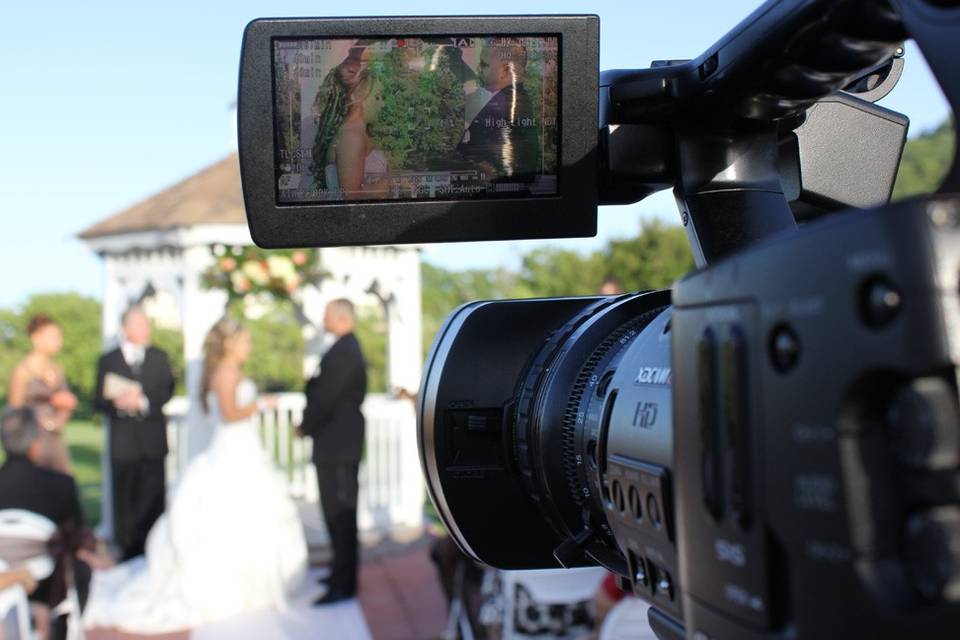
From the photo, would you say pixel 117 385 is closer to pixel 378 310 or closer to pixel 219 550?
pixel 219 550

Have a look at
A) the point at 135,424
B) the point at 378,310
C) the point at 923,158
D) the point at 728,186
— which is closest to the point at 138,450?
the point at 135,424

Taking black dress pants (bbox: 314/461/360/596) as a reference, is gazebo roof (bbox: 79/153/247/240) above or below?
above

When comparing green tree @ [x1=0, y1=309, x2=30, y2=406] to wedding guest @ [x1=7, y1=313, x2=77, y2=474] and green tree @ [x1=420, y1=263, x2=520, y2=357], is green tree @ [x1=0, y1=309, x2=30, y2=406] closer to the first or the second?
green tree @ [x1=420, y1=263, x2=520, y2=357]

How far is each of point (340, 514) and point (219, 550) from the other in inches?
31.1

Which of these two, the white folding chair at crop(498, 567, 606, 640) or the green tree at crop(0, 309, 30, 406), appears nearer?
the white folding chair at crop(498, 567, 606, 640)

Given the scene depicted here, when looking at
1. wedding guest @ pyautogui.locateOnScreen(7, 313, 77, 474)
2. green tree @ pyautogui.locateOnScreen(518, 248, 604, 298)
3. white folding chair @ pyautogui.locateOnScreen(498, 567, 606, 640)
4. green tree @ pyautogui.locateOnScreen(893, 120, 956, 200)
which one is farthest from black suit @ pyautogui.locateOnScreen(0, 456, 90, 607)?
green tree @ pyautogui.locateOnScreen(893, 120, 956, 200)

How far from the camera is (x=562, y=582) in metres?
4.80

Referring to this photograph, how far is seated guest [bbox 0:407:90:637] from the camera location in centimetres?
525

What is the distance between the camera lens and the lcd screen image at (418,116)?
126 cm

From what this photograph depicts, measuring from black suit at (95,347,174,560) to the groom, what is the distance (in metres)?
1.98

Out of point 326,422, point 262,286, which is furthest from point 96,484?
point 326,422

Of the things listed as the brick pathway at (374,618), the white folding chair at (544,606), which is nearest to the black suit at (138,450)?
the brick pathway at (374,618)

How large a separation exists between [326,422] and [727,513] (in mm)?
6756

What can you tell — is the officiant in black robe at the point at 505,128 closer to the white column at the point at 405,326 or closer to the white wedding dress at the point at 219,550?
the white wedding dress at the point at 219,550
